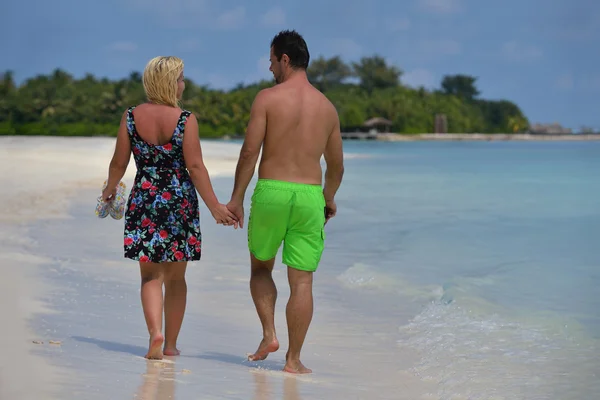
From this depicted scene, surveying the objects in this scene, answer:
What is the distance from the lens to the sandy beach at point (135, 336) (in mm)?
3830

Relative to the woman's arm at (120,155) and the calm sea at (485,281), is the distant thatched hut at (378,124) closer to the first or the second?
the calm sea at (485,281)

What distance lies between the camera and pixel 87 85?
3489 inches

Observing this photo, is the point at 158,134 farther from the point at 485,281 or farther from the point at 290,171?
the point at 485,281

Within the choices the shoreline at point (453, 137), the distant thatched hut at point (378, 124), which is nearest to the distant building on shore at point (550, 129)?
the shoreline at point (453, 137)

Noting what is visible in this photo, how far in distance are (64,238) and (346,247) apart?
3.18m

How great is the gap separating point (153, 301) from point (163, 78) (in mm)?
966

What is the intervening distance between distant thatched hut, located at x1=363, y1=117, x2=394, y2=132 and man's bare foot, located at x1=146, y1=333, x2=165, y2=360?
330 ft

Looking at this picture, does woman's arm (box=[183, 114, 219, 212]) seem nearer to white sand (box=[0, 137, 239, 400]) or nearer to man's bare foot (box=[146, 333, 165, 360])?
man's bare foot (box=[146, 333, 165, 360])

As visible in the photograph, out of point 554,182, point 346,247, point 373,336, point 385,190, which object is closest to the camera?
point 373,336

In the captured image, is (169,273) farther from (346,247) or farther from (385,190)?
(385,190)

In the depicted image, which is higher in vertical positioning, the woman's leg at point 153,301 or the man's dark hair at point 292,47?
the man's dark hair at point 292,47

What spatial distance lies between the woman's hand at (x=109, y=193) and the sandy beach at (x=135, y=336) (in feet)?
2.19

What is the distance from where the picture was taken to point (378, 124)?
10581cm

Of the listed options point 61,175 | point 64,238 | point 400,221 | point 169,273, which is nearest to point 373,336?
point 169,273
